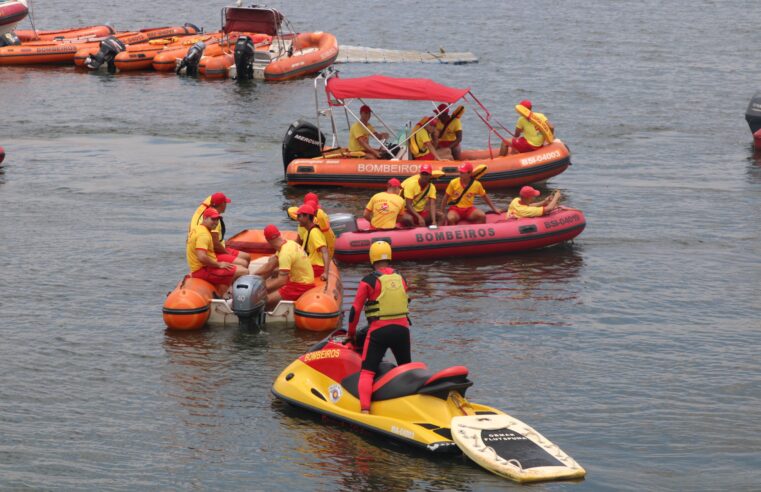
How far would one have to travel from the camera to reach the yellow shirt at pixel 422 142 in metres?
23.3

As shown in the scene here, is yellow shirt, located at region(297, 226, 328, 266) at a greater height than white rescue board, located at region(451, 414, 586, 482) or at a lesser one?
greater

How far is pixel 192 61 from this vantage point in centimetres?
3950

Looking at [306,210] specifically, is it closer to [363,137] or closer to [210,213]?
[210,213]

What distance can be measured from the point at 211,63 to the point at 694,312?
83.2ft

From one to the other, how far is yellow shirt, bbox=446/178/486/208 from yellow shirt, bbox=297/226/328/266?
4.27 meters

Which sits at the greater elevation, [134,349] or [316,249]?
[316,249]

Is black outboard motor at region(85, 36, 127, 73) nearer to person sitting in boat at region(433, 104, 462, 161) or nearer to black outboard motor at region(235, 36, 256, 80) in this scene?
black outboard motor at region(235, 36, 256, 80)

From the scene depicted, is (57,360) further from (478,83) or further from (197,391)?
(478,83)

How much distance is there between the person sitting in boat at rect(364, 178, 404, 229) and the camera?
18781 millimetres

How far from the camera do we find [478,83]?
3956cm

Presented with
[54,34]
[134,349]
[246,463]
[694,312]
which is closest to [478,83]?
[54,34]

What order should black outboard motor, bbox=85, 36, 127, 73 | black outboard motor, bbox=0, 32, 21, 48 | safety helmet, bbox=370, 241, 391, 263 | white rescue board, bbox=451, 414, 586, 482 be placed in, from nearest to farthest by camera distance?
white rescue board, bbox=451, 414, 586, 482, safety helmet, bbox=370, 241, 391, 263, black outboard motor, bbox=85, 36, 127, 73, black outboard motor, bbox=0, 32, 21, 48

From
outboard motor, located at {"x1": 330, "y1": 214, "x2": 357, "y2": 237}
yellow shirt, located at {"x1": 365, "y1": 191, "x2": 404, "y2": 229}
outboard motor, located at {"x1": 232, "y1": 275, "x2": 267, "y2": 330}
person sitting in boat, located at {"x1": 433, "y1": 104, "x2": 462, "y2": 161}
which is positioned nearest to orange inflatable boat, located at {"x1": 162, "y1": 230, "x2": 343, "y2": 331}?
outboard motor, located at {"x1": 232, "y1": 275, "x2": 267, "y2": 330}

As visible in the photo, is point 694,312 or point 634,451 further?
point 694,312
